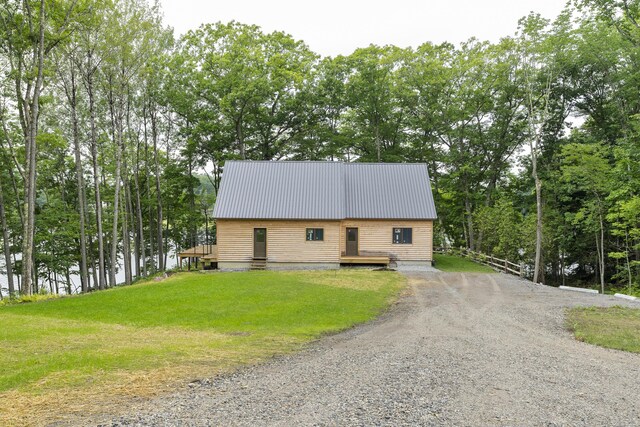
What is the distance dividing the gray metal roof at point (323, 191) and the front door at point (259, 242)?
3.34 ft

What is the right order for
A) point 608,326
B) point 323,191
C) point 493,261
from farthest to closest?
point 493,261 < point 323,191 < point 608,326

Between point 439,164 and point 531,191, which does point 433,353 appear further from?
point 439,164

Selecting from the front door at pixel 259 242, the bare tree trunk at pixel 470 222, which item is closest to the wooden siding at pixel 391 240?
the front door at pixel 259 242

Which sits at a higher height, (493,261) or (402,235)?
(402,235)

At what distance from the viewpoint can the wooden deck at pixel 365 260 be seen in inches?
1008

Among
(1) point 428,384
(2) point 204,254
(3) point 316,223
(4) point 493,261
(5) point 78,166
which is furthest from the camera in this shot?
(4) point 493,261

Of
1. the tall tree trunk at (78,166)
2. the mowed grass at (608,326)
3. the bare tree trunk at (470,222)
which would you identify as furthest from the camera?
the bare tree trunk at (470,222)

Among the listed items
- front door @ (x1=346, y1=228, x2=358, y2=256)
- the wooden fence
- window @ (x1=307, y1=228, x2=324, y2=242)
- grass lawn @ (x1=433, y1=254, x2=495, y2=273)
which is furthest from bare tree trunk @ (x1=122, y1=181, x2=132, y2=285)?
the wooden fence

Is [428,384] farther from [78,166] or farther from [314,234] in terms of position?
[78,166]

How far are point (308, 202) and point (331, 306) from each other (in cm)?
1225

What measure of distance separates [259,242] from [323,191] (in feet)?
17.2

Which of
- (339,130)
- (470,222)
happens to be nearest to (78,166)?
(339,130)

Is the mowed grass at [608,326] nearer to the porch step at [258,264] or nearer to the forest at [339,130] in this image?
the forest at [339,130]

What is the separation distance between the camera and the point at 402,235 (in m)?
26.2
